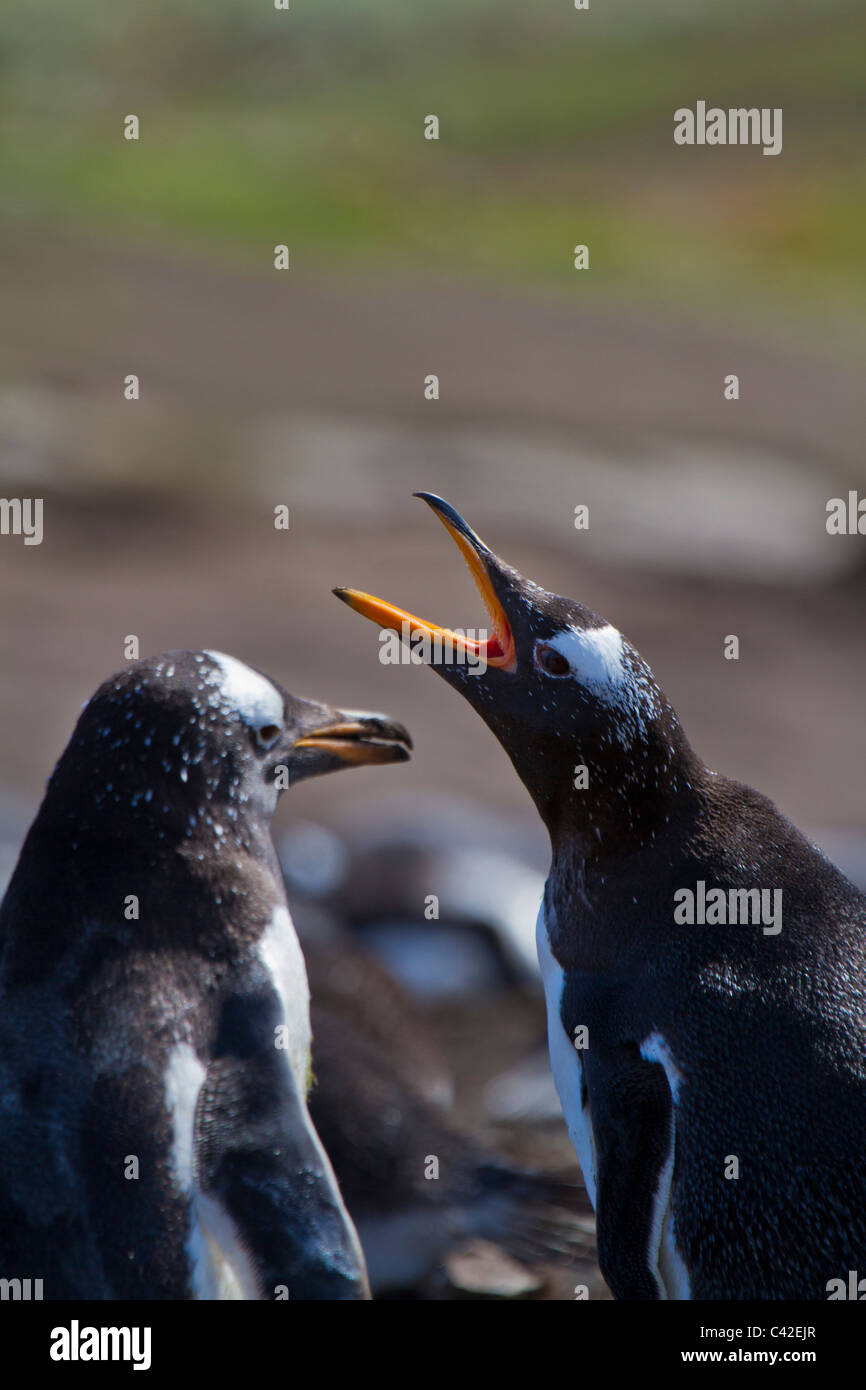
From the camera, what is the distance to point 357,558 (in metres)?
12.0

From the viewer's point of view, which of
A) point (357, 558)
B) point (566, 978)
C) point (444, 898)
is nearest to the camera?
point (566, 978)

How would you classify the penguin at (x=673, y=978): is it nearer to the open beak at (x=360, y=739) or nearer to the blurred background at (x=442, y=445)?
the open beak at (x=360, y=739)

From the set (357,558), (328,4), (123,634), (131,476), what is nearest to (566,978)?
(123,634)

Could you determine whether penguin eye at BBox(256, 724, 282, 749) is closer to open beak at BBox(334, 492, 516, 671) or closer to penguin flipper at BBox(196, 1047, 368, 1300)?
open beak at BBox(334, 492, 516, 671)

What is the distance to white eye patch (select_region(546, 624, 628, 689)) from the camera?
3.13 meters

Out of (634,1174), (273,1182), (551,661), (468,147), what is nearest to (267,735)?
(551,661)

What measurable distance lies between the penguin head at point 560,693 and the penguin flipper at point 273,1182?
730 mm

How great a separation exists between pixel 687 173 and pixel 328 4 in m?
19.1

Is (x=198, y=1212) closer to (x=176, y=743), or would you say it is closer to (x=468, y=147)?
(x=176, y=743)

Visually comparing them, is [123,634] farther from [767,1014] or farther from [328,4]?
[328,4]

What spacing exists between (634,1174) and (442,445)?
11728 millimetres

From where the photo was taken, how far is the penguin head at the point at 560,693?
3.13 meters
